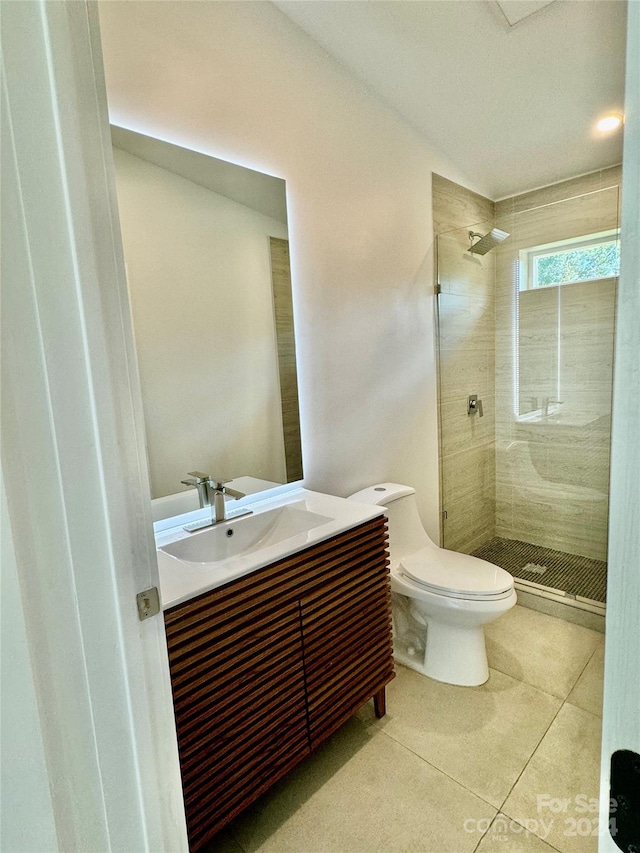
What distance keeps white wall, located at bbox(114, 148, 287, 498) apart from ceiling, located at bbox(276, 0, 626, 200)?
2.77 ft

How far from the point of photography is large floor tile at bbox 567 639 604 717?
168 centimetres

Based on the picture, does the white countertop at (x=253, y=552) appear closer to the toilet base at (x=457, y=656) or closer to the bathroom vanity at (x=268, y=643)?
the bathroom vanity at (x=268, y=643)

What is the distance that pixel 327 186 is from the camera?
1.83 m

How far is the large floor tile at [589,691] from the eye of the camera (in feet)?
5.52

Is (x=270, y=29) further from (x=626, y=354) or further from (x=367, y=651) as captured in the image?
(x=367, y=651)

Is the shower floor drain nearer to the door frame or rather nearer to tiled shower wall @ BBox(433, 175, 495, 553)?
tiled shower wall @ BBox(433, 175, 495, 553)

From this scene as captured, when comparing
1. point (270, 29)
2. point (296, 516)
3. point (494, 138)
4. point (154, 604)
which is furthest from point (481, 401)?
point (154, 604)

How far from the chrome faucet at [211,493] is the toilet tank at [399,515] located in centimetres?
67

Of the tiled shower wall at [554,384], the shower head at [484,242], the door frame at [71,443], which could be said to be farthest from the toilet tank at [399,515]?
the shower head at [484,242]

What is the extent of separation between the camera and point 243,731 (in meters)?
1.14

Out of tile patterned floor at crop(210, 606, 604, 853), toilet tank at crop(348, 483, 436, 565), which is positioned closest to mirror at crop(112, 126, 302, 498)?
toilet tank at crop(348, 483, 436, 565)

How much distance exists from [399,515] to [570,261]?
1865 mm

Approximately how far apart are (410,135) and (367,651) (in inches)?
95.4

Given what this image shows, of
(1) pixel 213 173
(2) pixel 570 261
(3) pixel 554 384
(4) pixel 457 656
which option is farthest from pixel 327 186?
(4) pixel 457 656
